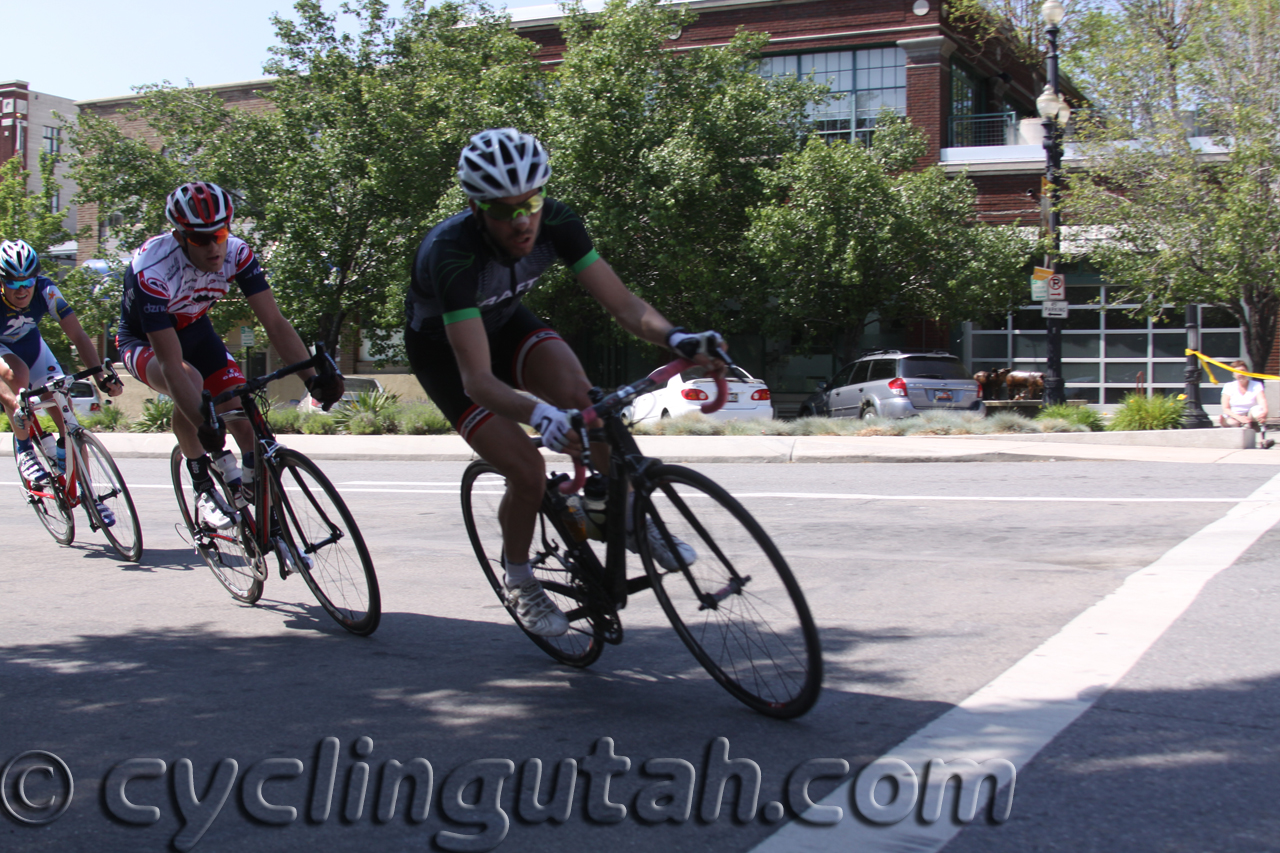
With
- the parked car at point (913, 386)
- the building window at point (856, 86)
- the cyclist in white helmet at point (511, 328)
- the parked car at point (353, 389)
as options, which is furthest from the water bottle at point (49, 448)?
the building window at point (856, 86)

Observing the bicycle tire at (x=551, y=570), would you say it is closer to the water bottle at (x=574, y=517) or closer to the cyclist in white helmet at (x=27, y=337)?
the water bottle at (x=574, y=517)

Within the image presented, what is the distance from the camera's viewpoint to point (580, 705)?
3.97m

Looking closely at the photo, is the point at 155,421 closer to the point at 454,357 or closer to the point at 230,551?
the point at 230,551

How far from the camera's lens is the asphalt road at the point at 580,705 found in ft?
9.61

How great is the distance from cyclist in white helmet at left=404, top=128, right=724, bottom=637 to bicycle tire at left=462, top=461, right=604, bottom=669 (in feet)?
0.22

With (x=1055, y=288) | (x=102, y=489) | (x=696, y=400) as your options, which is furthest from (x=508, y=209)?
(x=1055, y=288)

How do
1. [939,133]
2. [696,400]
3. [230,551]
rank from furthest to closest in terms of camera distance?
[939,133] → [696,400] → [230,551]

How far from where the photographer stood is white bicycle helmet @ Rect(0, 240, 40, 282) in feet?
23.9

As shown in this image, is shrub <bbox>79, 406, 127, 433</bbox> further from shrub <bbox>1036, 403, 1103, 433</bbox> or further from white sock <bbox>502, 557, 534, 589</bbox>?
white sock <bbox>502, 557, 534, 589</bbox>

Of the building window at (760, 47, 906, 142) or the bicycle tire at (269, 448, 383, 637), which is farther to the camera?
the building window at (760, 47, 906, 142)

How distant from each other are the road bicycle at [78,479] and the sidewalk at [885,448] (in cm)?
657

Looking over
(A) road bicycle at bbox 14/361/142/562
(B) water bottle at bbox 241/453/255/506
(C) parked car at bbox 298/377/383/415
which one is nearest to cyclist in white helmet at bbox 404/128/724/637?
(B) water bottle at bbox 241/453/255/506

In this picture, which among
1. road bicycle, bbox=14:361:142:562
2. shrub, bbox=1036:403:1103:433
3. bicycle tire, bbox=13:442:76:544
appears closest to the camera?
road bicycle, bbox=14:361:142:562

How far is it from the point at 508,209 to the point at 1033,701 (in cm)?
242
